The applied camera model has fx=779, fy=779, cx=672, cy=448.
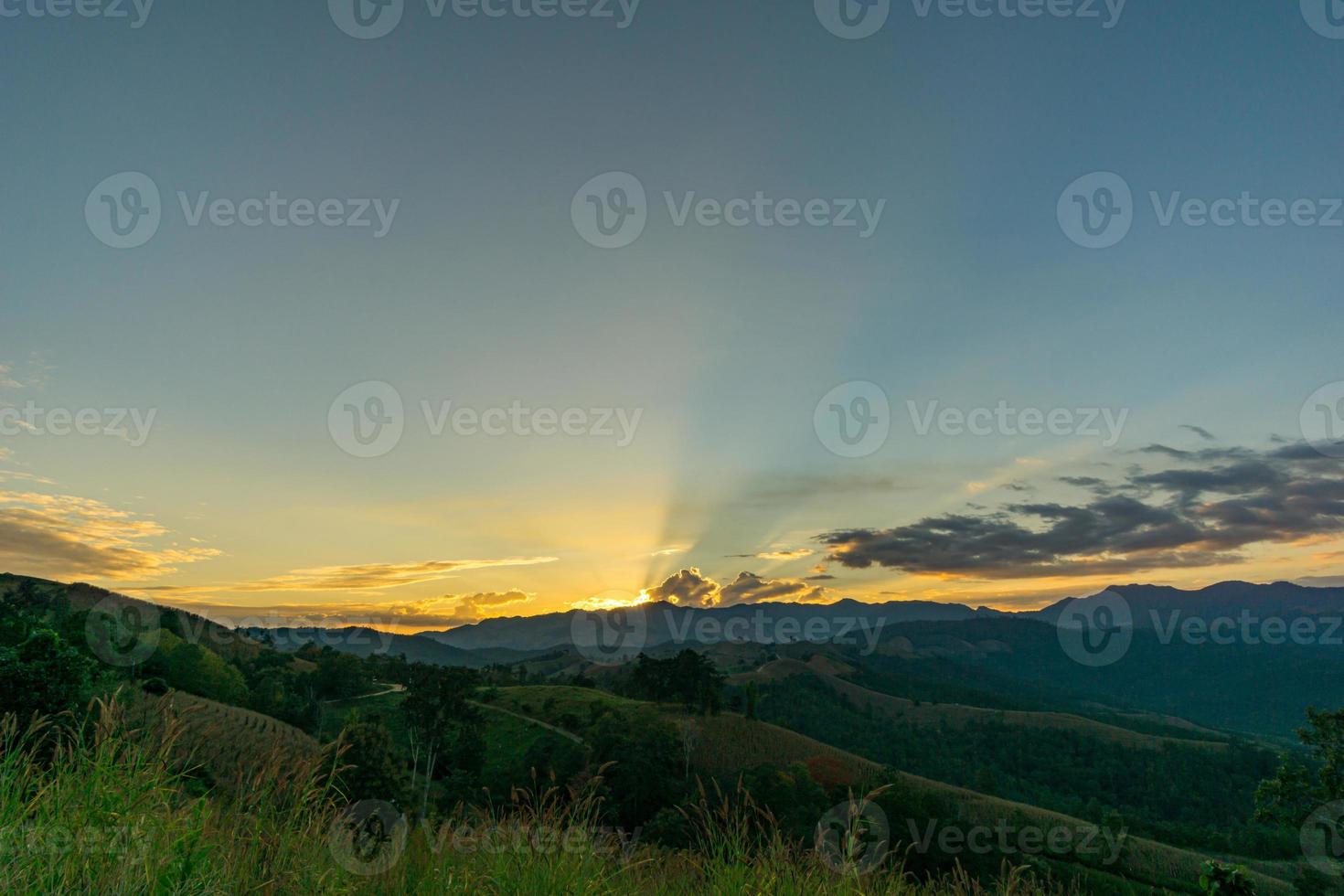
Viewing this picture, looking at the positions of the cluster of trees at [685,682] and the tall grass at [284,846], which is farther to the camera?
the cluster of trees at [685,682]

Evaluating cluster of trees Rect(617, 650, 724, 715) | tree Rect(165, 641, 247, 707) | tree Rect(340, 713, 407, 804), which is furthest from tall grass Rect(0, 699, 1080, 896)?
cluster of trees Rect(617, 650, 724, 715)

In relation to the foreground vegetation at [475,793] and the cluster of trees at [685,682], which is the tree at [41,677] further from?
the cluster of trees at [685,682]

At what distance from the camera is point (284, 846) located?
716 cm

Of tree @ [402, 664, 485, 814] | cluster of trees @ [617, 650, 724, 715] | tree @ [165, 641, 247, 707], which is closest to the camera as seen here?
tree @ [402, 664, 485, 814]

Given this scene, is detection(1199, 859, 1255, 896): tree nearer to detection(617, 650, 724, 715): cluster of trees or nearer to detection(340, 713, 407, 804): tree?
detection(340, 713, 407, 804): tree

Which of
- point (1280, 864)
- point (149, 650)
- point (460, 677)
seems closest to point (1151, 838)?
point (1280, 864)

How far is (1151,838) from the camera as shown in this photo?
143500 mm

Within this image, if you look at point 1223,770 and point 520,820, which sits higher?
point 520,820

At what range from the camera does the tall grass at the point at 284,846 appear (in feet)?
19.7

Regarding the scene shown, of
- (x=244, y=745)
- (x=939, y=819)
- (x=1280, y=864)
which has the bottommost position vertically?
(x=1280, y=864)

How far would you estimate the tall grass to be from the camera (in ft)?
19.7

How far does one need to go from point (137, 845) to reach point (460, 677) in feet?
424

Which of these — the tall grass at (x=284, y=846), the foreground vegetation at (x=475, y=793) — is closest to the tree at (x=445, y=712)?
the foreground vegetation at (x=475, y=793)

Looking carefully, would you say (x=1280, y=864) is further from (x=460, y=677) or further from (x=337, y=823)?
(x=337, y=823)
